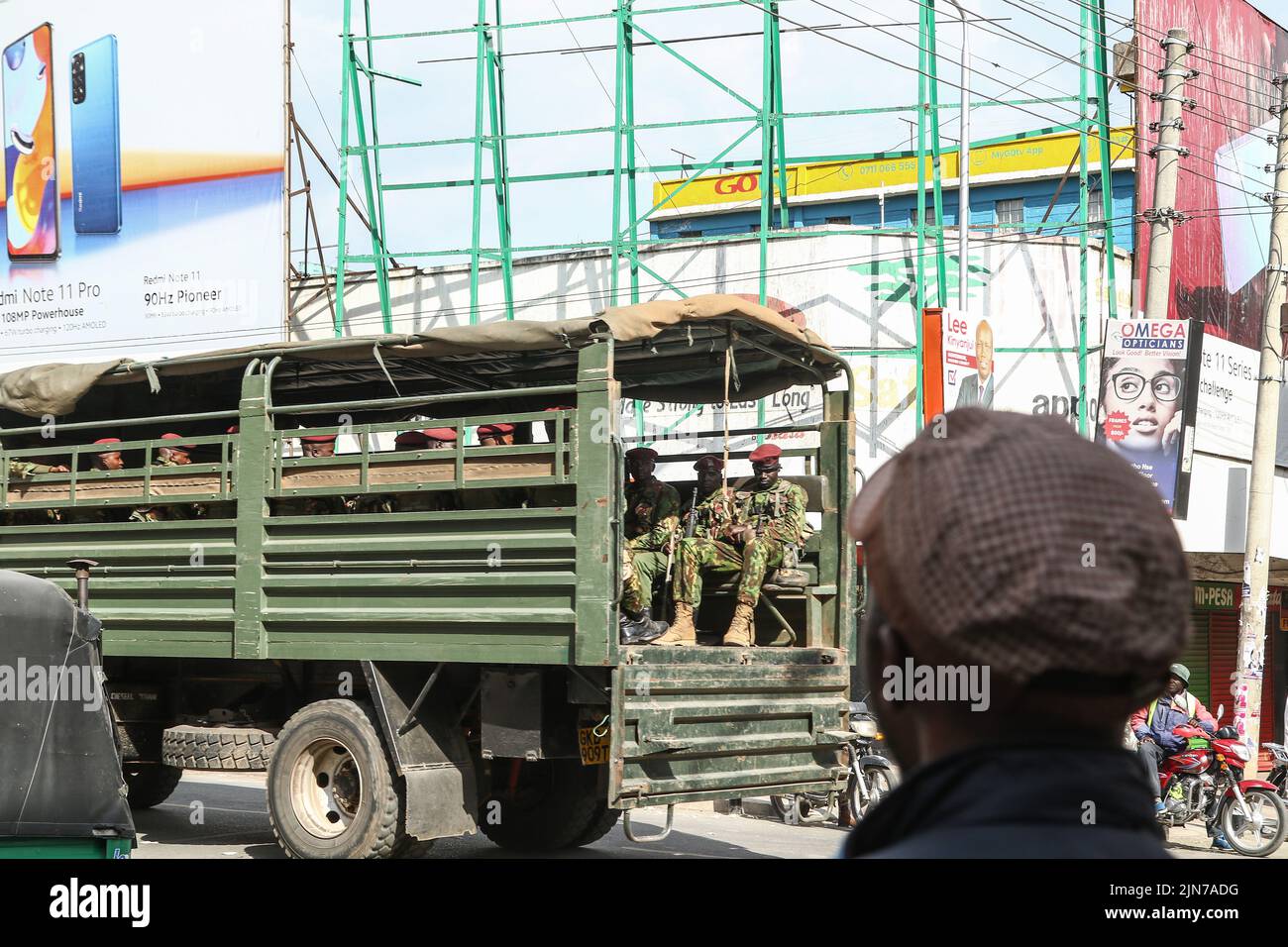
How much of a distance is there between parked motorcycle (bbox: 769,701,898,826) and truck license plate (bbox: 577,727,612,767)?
151 inches

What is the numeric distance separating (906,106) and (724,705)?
41.4 ft

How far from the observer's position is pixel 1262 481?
15.0m

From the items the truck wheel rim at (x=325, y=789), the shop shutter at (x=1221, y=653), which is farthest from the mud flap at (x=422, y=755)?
the shop shutter at (x=1221, y=653)

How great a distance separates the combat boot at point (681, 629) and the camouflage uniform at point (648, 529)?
0.19 m

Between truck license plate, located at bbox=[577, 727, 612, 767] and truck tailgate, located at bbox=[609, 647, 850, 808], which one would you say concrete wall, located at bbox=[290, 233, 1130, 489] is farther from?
truck license plate, located at bbox=[577, 727, 612, 767]

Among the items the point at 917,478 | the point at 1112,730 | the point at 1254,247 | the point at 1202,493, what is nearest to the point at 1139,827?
the point at 1112,730

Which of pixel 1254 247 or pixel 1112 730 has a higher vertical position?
pixel 1254 247

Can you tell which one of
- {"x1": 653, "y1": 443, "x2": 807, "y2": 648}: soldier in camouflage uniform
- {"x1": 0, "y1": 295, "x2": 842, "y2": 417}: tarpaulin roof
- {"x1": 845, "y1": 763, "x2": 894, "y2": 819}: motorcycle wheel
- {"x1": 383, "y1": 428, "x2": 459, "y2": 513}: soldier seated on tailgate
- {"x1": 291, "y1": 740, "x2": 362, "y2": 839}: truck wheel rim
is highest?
{"x1": 0, "y1": 295, "x2": 842, "y2": 417}: tarpaulin roof

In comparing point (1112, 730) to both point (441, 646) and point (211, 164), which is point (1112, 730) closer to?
point (441, 646)

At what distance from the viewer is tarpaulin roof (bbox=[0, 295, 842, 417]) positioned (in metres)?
7.75

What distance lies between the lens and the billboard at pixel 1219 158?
19.8 metres

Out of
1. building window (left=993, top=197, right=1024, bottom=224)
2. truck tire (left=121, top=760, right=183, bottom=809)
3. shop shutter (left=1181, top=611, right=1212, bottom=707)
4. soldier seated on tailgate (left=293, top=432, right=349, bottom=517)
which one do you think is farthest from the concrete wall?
A: building window (left=993, top=197, right=1024, bottom=224)

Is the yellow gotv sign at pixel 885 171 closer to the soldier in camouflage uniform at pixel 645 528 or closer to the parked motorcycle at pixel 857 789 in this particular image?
the parked motorcycle at pixel 857 789

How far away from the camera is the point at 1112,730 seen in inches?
51.5
